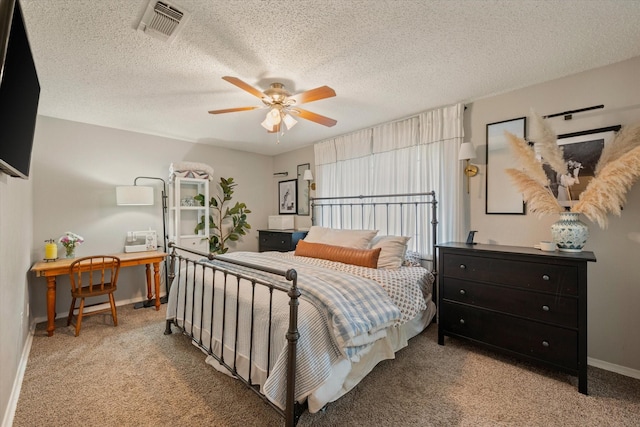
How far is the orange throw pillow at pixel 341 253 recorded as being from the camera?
2621mm

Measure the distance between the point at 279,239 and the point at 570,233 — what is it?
340cm

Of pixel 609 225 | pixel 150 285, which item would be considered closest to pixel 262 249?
pixel 150 285

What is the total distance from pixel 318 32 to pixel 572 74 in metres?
2.20

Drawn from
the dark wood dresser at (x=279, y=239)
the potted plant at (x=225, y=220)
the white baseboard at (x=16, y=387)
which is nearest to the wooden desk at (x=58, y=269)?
the white baseboard at (x=16, y=387)

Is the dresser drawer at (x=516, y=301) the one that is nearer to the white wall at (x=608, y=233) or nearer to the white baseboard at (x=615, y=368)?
the white wall at (x=608, y=233)

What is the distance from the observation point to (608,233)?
7.07 ft

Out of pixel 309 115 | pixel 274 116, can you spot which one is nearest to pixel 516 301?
pixel 309 115

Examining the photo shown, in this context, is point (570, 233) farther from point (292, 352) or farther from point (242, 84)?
point (242, 84)

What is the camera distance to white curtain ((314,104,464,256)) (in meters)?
2.91

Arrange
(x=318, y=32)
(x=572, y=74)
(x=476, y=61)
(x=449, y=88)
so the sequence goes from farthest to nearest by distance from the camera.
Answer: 1. (x=449, y=88)
2. (x=572, y=74)
3. (x=476, y=61)
4. (x=318, y=32)

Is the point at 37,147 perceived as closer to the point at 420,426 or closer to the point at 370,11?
the point at 370,11

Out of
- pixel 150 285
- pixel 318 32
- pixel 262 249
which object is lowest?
pixel 150 285

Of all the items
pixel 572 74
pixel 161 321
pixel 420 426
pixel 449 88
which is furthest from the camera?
pixel 161 321

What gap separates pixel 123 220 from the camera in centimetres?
372
